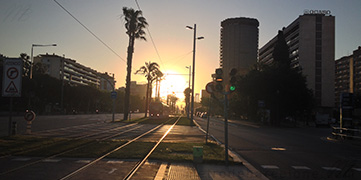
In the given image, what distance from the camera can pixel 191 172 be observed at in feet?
30.4

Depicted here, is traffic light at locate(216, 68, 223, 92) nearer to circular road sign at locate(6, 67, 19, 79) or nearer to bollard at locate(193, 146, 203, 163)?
bollard at locate(193, 146, 203, 163)

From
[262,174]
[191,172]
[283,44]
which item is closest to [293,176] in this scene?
[262,174]

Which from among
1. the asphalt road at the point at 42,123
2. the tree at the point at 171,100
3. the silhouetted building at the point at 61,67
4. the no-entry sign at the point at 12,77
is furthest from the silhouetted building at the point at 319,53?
the no-entry sign at the point at 12,77

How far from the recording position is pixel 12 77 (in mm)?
16672

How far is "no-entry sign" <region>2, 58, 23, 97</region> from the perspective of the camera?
16.6 meters

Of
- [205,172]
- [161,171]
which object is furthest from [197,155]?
[161,171]

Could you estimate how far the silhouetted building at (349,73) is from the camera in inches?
5221

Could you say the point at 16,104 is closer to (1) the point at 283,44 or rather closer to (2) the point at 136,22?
(2) the point at 136,22

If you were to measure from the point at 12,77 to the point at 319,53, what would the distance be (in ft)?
322

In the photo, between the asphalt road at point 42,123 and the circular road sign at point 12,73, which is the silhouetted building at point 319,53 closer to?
the asphalt road at point 42,123

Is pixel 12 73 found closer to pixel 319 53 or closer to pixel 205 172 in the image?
pixel 205 172

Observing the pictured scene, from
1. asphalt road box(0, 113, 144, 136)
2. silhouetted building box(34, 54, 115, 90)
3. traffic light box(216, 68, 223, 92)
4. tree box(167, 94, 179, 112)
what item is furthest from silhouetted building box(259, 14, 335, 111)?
traffic light box(216, 68, 223, 92)

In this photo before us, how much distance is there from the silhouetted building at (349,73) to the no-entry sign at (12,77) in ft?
413

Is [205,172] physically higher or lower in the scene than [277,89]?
lower
